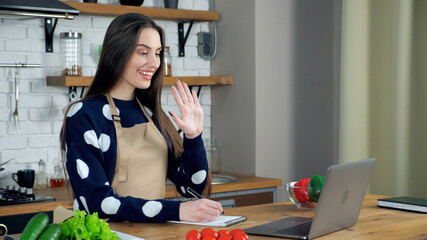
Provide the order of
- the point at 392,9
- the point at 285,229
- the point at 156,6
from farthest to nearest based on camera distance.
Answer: the point at 156,6 → the point at 392,9 → the point at 285,229

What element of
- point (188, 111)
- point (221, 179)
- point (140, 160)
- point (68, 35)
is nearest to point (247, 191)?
point (221, 179)

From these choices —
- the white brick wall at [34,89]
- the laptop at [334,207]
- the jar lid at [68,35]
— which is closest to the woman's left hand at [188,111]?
the laptop at [334,207]

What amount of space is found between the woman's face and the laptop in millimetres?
693

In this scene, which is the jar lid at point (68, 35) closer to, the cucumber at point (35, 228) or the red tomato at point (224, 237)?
the red tomato at point (224, 237)

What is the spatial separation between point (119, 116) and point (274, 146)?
75.1 inches

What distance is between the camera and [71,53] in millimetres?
3502

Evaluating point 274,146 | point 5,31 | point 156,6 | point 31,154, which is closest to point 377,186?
point 274,146

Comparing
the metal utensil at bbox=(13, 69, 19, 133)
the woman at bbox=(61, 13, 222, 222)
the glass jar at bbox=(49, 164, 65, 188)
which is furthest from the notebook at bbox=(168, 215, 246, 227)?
the metal utensil at bbox=(13, 69, 19, 133)

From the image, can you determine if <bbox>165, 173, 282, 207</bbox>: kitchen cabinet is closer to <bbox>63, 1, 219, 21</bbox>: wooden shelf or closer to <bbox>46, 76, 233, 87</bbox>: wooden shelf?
<bbox>46, 76, 233, 87</bbox>: wooden shelf

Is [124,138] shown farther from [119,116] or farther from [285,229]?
[285,229]

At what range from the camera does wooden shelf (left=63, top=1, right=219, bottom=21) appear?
3.46 m

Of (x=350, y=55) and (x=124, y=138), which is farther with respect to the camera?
(x=350, y=55)

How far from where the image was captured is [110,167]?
213 cm

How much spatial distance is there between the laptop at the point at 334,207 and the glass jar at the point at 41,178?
1.81 meters
